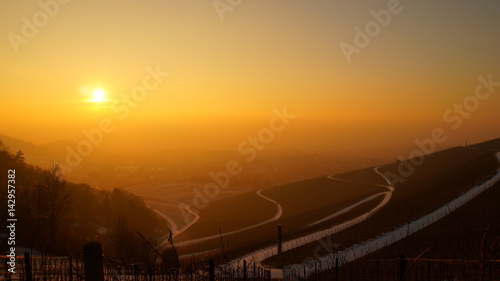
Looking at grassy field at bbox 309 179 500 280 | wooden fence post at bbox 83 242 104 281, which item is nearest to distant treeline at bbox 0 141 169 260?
wooden fence post at bbox 83 242 104 281

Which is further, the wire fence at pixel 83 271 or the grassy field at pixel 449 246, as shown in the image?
the grassy field at pixel 449 246

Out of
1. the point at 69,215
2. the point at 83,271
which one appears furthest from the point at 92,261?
the point at 69,215

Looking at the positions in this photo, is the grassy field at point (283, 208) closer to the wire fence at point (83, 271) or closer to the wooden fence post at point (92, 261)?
the wire fence at point (83, 271)

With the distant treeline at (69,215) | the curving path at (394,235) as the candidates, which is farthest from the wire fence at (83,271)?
the curving path at (394,235)

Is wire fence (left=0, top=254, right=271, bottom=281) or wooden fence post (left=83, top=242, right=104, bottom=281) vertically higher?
wooden fence post (left=83, top=242, right=104, bottom=281)

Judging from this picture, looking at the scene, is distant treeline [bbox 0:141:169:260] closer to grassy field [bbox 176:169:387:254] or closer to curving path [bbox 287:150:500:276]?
grassy field [bbox 176:169:387:254]

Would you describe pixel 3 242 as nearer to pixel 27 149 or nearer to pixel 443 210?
pixel 443 210
